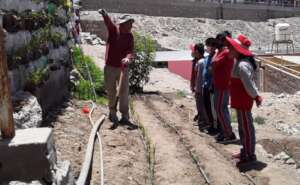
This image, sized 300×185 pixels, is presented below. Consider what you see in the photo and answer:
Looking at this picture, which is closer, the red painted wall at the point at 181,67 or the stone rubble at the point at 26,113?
the stone rubble at the point at 26,113

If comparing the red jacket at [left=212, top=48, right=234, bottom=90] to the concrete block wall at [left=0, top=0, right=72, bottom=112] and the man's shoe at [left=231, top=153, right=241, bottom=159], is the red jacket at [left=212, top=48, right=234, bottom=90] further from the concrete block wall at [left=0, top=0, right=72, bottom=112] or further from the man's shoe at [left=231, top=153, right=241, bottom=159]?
the concrete block wall at [left=0, top=0, right=72, bottom=112]

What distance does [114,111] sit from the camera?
7719 mm

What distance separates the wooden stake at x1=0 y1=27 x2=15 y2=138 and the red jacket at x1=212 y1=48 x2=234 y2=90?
14.1 ft

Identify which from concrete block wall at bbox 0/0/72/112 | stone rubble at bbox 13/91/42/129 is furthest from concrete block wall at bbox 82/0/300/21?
stone rubble at bbox 13/91/42/129

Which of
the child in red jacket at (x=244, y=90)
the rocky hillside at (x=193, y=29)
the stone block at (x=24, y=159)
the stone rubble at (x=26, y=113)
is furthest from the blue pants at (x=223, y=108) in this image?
the rocky hillside at (x=193, y=29)

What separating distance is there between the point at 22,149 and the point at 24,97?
1.99 meters

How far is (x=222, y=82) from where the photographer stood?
747cm

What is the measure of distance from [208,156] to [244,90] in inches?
41.9

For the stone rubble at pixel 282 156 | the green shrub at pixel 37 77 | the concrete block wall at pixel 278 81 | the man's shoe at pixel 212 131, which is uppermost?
the green shrub at pixel 37 77

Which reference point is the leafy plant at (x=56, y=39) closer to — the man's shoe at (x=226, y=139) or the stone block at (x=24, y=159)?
the man's shoe at (x=226, y=139)

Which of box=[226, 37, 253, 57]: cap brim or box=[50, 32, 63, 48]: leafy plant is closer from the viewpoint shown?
box=[226, 37, 253, 57]: cap brim

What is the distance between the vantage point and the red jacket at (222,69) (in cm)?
745

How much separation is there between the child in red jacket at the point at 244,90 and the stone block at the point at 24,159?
3113mm

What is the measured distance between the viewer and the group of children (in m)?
6.22
